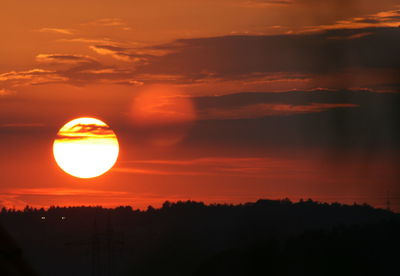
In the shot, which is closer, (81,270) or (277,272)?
(277,272)

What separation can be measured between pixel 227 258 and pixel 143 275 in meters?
31.5

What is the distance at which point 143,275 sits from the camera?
110 meters

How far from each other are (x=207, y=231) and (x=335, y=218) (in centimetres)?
1442

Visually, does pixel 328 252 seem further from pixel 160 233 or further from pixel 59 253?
pixel 59 253

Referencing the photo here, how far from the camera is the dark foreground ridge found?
76750mm

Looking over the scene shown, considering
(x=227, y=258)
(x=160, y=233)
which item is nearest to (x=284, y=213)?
(x=160, y=233)

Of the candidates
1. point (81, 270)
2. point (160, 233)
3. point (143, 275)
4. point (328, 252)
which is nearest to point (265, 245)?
point (328, 252)

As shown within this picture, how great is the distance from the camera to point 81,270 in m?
151

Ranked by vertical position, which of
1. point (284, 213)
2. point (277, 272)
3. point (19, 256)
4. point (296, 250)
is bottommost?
point (19, 256)

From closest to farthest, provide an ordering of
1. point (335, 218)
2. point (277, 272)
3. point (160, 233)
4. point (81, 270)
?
point (277, 272), point (335, 218), point (160, 233), point (81, 270)

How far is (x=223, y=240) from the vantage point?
11106 centimetres

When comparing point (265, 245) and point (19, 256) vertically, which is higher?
point (265, 245)

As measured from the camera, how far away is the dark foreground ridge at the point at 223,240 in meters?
76.8

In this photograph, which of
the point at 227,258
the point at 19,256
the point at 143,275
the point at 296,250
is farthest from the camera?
the point at 143,275
